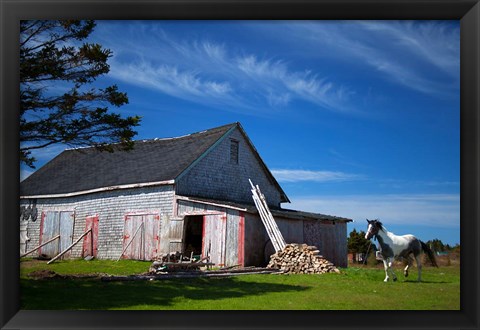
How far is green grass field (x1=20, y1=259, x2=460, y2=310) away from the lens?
902cm

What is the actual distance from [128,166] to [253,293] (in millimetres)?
9760

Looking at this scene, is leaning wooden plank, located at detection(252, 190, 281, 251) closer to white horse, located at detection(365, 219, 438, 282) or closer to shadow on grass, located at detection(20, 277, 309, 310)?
shadow on grass, located at detection(20, 277, 309, 310)

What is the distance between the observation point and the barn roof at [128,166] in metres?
18.5

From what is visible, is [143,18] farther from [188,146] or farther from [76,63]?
[188,146]

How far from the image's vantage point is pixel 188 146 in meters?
19.7

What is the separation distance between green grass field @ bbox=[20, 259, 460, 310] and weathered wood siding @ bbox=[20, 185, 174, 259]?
16.1ft

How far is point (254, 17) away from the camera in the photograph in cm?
828

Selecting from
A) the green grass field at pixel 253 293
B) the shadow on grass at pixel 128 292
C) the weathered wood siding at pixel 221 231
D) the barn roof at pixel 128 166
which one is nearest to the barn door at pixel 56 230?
the barn roof at pixel 128 166

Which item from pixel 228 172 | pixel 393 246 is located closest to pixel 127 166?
pixel 228 172

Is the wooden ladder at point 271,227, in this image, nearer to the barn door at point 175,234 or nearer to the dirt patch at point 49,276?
the barn door at point 175,234

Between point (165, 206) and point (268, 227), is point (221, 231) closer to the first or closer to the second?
point (268, 227)

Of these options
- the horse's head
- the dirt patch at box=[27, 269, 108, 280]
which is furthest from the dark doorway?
the horse's head

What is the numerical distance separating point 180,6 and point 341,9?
2350 mm
